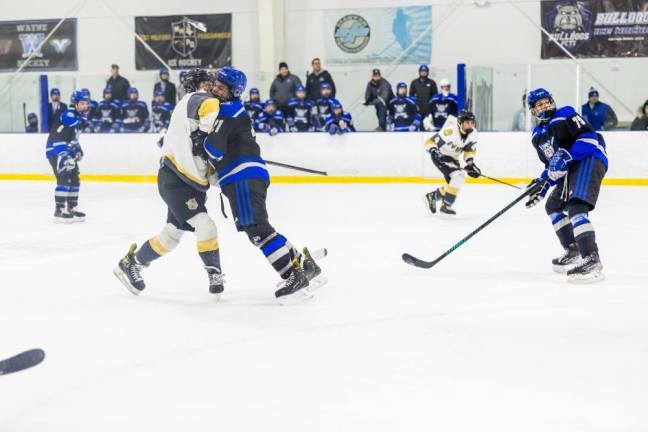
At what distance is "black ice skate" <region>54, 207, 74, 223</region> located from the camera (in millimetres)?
6945

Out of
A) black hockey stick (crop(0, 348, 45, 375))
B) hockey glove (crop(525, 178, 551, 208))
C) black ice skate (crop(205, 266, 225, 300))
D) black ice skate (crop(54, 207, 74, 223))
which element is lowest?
black ice skate (crop(54, 207, 74, 223))

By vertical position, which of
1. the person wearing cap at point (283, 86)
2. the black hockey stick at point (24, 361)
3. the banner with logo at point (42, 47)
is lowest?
the black hockey stick at point (24, 361)

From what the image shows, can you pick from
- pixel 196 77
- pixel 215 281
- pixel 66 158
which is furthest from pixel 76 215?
pixel 196 77

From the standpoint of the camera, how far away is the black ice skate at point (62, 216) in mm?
6945

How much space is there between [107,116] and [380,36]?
394 cm

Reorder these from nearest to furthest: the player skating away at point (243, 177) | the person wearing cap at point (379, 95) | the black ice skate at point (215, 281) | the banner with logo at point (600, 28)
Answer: the player skating away at point (243, 177) → the black ice skate at point (215, 281) → the person wearing cap at point (379, 95) → the banner with logo at point (600, 28)

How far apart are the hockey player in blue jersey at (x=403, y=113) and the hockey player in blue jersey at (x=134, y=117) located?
289 cm

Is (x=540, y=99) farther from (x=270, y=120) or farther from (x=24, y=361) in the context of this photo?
(x=270, y=120)

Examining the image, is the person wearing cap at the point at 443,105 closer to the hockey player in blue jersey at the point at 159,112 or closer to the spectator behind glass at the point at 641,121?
the spectator behind glass at the point at 641,121

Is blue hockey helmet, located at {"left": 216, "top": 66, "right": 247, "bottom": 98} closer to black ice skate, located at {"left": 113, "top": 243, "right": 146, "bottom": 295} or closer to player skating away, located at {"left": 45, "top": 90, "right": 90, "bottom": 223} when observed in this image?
black ice skate, located at {"left": 113, "top": 243, "right": 146, "bottom": 295}

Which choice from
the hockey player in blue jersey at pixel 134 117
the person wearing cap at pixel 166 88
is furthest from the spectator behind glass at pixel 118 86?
the person wearing cap at pixel 166 88

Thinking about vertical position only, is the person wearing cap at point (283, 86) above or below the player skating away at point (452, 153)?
above

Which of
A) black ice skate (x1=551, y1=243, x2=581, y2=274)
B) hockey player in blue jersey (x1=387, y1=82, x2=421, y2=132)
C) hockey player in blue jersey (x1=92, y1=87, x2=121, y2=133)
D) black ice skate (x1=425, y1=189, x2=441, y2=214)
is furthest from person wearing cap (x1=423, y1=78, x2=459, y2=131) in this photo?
black ice skate (x1=551, y1=243, x2=581, y2=274)

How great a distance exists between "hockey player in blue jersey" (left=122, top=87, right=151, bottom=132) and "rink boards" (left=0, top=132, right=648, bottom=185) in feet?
0.56
